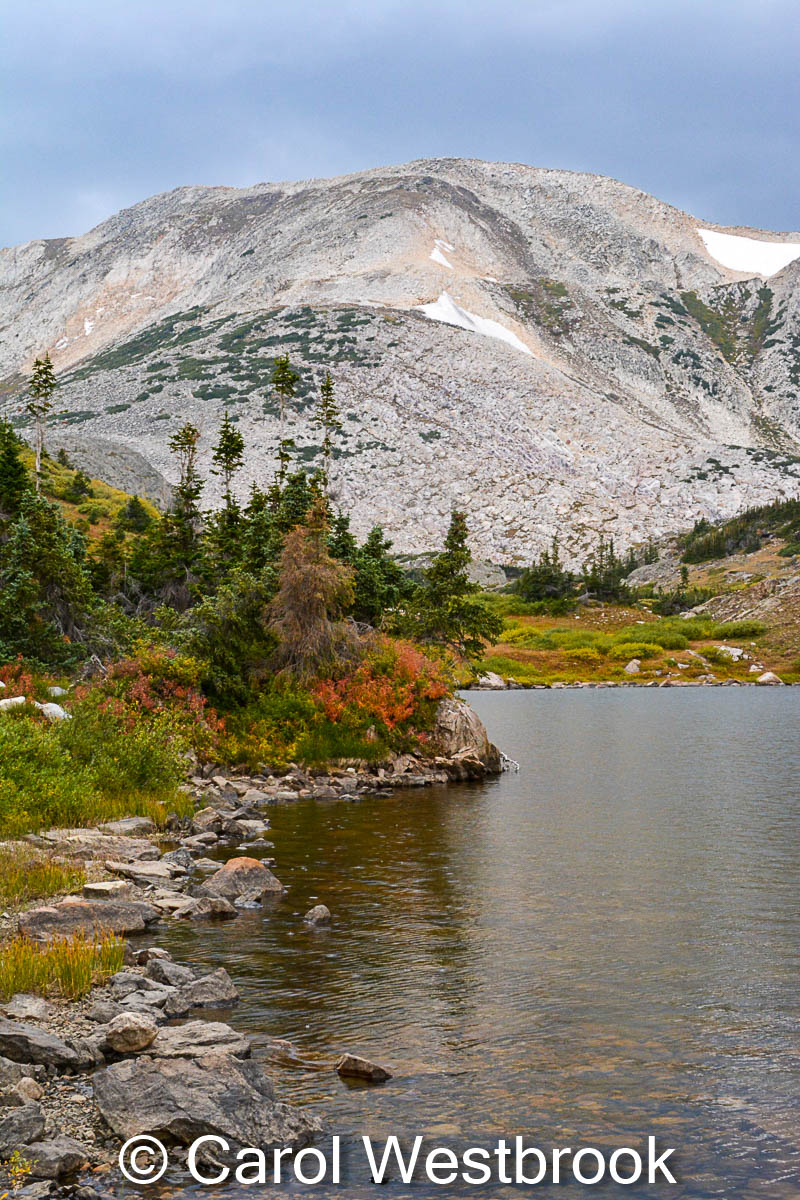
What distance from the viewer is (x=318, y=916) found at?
15.4 m

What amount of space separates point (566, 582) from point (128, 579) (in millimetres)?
79044

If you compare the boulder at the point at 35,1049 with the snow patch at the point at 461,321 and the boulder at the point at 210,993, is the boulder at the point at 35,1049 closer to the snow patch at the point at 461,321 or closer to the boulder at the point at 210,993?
the boulder at the point at 210,993

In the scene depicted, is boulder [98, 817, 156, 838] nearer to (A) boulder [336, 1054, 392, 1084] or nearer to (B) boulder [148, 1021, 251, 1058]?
(B) boulder [148, 1021, 251, 1058]

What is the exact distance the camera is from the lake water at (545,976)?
8.91 meters

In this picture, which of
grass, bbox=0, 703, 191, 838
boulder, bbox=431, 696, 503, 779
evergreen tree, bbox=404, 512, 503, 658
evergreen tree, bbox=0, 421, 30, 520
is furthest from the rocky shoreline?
evergreen tree, bbox=404, 512, 503, 658

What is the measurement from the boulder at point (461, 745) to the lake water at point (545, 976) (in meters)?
6.59

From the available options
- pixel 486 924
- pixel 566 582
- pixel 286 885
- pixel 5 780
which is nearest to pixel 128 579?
pixel 5 780

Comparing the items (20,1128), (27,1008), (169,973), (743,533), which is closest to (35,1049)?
(27,1008)

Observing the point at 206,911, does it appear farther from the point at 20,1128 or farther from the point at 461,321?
the point at 461,321

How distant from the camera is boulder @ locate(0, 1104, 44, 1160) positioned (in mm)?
7410

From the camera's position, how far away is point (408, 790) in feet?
103

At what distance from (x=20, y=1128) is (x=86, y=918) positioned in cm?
660

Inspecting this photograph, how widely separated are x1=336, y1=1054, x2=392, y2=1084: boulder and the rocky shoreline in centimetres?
1

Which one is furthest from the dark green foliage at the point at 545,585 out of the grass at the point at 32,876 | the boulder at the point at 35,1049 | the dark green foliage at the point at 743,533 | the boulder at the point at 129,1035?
the boulder at the point at 35,1049
